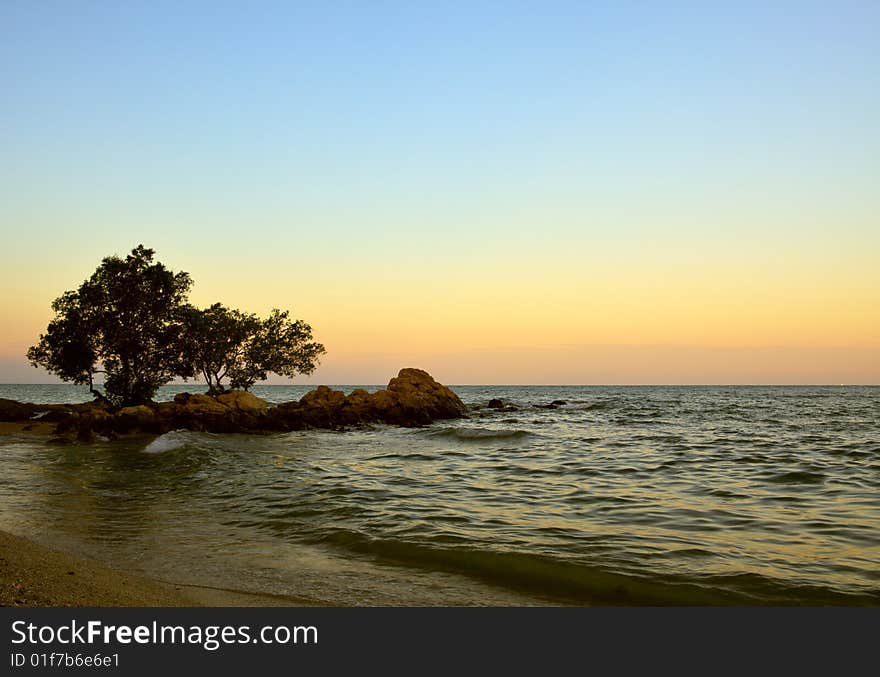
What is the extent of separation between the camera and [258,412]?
36094 millimetres

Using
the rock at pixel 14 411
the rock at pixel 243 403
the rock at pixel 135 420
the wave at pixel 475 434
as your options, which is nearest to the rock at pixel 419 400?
the wave at pixel 475 434

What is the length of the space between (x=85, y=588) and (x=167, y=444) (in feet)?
64.7

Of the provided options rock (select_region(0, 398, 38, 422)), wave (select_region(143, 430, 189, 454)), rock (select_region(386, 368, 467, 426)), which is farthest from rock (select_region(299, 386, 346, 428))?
rock (select_region(0, 398, 38, 422))

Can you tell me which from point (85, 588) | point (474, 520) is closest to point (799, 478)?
point (474, 520)

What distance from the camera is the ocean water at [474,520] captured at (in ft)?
27.3

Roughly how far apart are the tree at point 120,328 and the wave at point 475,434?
19460 mm

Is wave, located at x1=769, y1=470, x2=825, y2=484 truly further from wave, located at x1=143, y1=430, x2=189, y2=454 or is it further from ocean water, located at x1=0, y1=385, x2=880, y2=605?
Answer: wave, located at x1=143, y1=430, x2=189, y2=454

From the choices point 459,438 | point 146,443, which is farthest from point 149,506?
point 459,438

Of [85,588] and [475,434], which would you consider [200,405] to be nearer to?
[475,434]

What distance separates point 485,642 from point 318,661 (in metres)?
1.59

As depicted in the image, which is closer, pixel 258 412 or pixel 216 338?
pixel 258 412

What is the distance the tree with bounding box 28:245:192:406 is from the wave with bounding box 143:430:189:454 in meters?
13.9

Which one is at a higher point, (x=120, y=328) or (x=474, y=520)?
(x=120, y=328)

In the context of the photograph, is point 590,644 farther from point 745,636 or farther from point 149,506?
point 149,506
